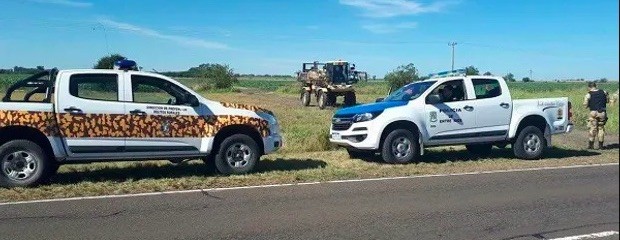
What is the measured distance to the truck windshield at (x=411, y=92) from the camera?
40.3 ft

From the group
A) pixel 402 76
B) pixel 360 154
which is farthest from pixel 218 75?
pixel 360 154

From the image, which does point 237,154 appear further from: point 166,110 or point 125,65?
A: point 125,65

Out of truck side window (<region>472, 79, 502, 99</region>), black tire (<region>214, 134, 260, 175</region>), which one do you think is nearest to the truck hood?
truck side window (<region>472, 79, 502, 99</region>)

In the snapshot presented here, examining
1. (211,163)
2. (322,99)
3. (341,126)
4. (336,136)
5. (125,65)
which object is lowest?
(211,163)

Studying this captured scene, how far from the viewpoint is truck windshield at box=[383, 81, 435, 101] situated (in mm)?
12275

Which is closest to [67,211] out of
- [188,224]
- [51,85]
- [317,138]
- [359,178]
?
[188,224]

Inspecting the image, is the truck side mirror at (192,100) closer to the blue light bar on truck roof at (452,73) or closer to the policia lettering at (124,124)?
the policia lettering at (124,124)

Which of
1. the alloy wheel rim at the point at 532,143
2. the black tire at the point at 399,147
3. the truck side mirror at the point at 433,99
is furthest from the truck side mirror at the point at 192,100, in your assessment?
the alloy wheel rim at the point at 532,143

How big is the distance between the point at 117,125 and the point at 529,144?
828 cm

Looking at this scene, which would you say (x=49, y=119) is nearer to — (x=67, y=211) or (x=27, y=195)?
(x=27, y=195)

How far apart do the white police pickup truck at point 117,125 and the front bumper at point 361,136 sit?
187 cm

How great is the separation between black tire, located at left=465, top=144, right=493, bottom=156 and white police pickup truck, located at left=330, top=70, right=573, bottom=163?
0.50 meters

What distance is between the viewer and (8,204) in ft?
24.8

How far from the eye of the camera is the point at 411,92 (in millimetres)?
12508
